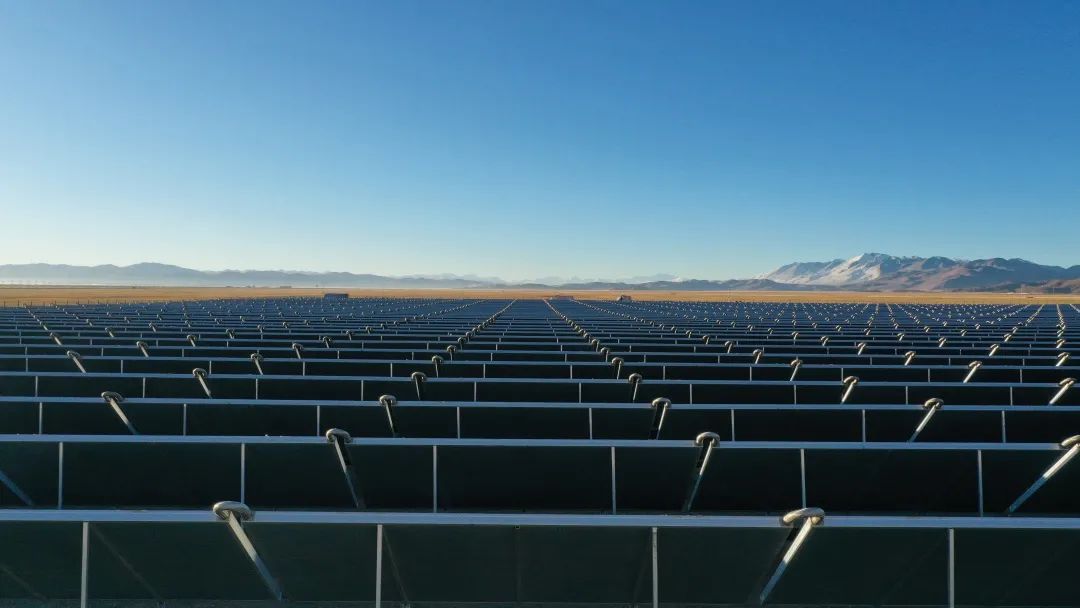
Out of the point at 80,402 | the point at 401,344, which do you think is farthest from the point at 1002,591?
the point at 401,344

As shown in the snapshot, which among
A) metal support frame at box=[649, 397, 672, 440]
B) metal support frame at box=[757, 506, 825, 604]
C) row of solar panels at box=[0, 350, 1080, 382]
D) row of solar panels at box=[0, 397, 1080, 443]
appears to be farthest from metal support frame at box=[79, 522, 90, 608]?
row of solar panels at box=[0, 350, 1080, 382]

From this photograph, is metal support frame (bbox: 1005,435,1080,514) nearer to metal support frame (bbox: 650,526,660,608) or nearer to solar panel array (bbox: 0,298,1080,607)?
solar panel array (bbox: 0,298,1080,607)

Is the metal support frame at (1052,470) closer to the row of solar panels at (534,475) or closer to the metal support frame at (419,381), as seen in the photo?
the row of solar panels at (534,475)

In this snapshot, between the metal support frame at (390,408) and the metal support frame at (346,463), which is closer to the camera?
the metal support frame at (346,463)

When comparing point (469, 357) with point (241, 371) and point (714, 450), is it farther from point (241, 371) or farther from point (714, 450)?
point (714, 450)

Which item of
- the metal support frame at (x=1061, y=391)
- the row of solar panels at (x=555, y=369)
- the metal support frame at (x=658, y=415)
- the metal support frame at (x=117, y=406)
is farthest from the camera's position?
the row of solar panels at (x=555, y=369)

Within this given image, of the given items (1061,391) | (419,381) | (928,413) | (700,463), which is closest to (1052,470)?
(928,413)

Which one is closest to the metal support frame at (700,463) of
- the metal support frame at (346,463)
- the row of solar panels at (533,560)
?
the row of solar panels at (533,560)
